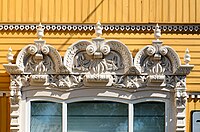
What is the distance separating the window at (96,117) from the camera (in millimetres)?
13555

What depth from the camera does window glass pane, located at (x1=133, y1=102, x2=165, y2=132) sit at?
13.6 meters

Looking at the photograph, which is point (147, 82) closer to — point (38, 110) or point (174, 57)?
point (174, 57)

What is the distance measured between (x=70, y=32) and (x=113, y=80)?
1.63 metres

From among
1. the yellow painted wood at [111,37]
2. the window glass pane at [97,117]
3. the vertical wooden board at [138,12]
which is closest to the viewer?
the window glass pane at [97,117]

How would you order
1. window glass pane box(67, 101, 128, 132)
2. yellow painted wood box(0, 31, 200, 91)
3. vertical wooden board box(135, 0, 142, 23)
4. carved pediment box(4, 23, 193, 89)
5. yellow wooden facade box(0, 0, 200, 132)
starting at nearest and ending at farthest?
1. carved pediment box(4, 23, 193, 89)
2. window glass pane box(67, 101, 128, 132)
3. yellow painted wood box(0, 31, 200, 91)
4. yellow wooden facade box(0, 0, 200, 132)
5. vertical wooden board box(135, 0, 142, 23)

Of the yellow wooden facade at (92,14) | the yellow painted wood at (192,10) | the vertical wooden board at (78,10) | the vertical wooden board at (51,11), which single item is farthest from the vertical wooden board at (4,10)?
the yellow painted wood at (192,10)

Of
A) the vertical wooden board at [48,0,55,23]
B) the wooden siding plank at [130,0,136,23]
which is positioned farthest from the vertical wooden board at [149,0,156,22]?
the vertical wooden board at [48,0,55,23]

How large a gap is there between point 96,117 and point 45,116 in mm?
1044

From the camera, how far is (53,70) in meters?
13.5

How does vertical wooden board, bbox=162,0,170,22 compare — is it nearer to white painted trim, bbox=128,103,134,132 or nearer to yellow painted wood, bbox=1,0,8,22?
white painted trim, bbox=128,103,134,132

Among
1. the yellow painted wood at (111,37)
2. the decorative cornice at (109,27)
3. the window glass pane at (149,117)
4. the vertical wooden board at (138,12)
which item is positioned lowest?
the window glass pane at (149,117)

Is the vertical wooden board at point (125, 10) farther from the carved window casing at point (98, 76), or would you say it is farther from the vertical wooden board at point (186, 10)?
the vertical wooden board at point (186, 10)

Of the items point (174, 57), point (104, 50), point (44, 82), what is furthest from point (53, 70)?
point (174, 57)

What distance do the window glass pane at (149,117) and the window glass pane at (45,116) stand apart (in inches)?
62.4
